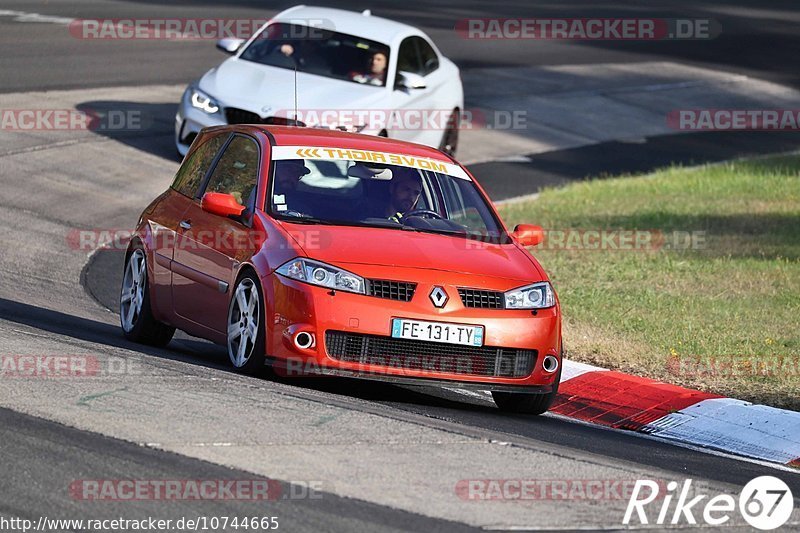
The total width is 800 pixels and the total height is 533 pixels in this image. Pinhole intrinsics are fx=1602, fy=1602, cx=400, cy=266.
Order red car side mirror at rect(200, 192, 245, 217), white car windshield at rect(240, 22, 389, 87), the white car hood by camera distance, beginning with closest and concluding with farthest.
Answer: red car side mirror at rect(200, 192, 245, 217) → the white car hood → white car windshield at rect(240, 22, 389, 87)

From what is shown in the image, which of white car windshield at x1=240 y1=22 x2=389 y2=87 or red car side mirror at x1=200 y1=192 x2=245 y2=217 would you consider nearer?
red car side mirror at x1=200 y1=192 x2=245 y2=217

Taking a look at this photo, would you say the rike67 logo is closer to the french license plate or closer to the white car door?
the french license plate

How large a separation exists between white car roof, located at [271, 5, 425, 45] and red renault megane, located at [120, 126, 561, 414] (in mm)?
8849

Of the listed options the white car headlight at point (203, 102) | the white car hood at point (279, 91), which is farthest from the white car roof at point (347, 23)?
the white car headlight at point (203, 102)

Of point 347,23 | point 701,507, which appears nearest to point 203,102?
point 347,23

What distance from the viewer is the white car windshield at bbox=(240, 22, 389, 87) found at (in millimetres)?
19047

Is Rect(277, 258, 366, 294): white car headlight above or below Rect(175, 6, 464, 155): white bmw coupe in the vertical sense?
above

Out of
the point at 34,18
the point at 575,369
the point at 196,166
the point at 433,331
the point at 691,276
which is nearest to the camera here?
the point at 433,331

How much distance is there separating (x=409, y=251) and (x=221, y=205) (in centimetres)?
123

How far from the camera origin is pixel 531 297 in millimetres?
9203

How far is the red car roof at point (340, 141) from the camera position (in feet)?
33.4

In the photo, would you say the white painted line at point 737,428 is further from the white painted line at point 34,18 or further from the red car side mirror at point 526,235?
the white painted line at point 34,18

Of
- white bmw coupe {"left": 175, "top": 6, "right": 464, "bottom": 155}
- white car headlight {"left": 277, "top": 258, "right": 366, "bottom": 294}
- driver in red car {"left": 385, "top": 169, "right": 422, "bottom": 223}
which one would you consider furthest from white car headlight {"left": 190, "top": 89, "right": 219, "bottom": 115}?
white car headlight {"left": 277, "top": 258, "right": 366, "bottom": 294}

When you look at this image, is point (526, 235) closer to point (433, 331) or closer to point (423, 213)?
point (423, 213)
